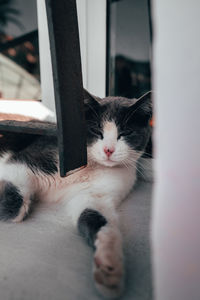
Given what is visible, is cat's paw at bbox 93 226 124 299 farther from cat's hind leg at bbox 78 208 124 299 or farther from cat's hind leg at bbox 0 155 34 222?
cat's hind leg at bbox 0 155 34 222

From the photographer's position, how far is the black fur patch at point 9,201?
Answer: 81 cm

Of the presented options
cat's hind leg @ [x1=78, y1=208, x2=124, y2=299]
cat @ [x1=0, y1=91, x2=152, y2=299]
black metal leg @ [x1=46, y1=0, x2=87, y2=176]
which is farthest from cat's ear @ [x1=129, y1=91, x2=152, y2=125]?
cat's hind leg @ [x1=78, y1=208, x2=124, y2=299]

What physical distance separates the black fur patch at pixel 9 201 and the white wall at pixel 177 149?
0.61 meters

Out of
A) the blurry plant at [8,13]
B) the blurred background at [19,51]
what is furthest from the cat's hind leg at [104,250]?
the blurry plant at [8,13]

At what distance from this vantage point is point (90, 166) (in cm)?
103

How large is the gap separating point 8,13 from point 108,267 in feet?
5.25

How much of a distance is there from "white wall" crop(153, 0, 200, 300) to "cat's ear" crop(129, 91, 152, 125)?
2.09 feet

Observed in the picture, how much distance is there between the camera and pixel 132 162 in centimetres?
106

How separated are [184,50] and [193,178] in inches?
6.8

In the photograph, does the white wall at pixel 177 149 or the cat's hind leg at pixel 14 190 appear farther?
the cat's hind leg at pixel 14 190

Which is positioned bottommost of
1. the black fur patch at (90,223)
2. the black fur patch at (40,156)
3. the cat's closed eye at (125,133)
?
the black fur patch at (90,223)

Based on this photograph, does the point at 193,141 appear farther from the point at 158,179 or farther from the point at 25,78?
the point at 25,78

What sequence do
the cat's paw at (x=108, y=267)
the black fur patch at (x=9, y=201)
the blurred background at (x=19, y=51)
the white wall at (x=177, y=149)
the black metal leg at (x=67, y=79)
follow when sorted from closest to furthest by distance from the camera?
1. the white wall at (x=177, y=149)
2. the cat's paw at (x=108, y=267)
3. the black metal leg at (x=67, y=79)
4. the black fur patch at (x=9, y=201)
5. the blurred background at (x=19, y=51)

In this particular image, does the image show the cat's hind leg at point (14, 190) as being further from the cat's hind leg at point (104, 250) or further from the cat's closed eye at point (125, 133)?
the cat's closed eye at point (125, 133)
